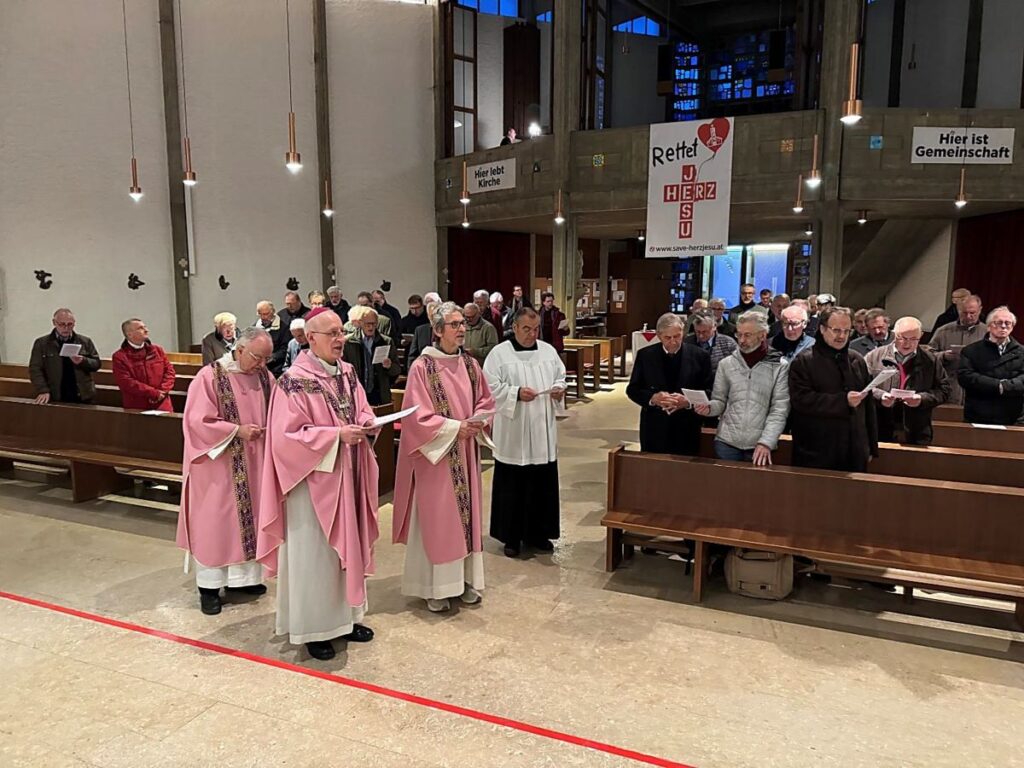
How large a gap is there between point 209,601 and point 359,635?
0.91m

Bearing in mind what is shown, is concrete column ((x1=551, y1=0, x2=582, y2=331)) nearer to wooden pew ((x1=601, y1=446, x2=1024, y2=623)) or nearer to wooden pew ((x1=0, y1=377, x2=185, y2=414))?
wooden pew ((x1=0, y1=377, x2=185, y2=414))

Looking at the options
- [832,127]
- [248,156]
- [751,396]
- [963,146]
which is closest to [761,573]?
[751,396]

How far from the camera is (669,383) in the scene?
4.41 metres

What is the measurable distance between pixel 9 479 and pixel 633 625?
583cm

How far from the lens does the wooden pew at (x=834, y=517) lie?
3.45 m

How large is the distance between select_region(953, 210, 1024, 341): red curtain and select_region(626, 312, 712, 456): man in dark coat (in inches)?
345

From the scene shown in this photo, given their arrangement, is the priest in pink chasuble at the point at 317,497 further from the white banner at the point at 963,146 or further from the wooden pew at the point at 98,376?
the white banner at the point at 963,146

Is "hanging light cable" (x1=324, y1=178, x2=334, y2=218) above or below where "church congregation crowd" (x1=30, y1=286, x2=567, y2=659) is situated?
above

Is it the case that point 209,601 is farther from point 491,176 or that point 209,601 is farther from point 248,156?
point 491,176

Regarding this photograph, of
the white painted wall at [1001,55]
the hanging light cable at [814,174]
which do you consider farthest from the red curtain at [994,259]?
the hanging light cable at [814,174]

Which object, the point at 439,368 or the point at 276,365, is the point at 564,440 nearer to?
the point at 276,365

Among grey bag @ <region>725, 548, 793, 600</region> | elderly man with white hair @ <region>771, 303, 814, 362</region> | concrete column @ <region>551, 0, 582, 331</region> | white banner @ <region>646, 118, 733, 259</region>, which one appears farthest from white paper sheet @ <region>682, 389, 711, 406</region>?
concrete column @ <region>551, 0, 582, 331</region>

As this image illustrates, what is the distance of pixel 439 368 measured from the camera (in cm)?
377

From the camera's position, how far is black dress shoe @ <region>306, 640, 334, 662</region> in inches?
127
